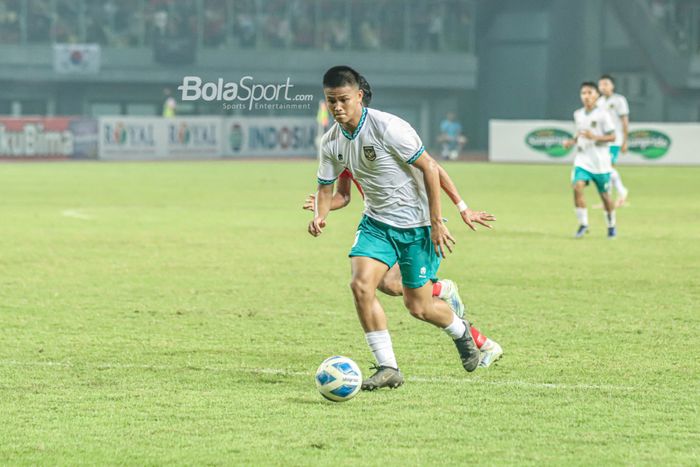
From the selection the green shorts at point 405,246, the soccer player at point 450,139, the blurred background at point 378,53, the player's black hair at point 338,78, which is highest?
the player's black hair at point 338,78

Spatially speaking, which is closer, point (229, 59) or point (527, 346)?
point (527, 346)

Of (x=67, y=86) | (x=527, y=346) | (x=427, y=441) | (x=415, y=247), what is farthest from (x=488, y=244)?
(x=67, y=86)

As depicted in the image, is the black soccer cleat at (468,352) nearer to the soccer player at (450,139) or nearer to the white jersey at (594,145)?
the white jersey at (594,145)

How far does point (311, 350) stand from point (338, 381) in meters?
2.05

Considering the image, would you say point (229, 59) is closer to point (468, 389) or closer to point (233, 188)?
point (233, 188)

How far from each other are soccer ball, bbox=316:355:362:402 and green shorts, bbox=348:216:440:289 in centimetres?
85

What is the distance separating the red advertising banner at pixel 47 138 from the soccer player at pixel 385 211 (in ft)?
130

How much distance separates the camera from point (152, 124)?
50.1 metres

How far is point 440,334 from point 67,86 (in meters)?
52.9

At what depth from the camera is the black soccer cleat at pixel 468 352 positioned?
8.43 meters

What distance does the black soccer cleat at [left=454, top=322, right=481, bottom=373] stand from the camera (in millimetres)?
8430

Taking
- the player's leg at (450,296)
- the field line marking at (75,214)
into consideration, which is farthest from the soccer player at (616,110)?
the player's leg at (450,296)

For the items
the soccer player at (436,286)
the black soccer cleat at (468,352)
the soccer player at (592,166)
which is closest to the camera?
the black soccer cleat at (468,352)

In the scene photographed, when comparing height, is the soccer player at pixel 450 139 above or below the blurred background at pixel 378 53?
below
